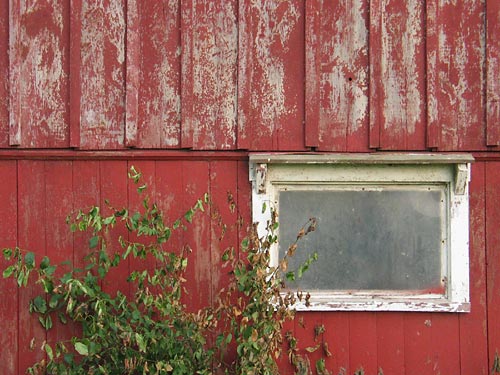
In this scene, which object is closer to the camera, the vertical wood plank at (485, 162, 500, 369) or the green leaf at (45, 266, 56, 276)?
the green leaf at (45, 266, 56, 276)

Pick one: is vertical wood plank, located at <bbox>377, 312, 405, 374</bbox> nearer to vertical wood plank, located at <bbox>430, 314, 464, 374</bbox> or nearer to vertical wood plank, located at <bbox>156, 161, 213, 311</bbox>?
vertical wood plank, located at <bbox>430, 314, 464, 374</bbox>

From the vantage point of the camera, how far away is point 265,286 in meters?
3.97

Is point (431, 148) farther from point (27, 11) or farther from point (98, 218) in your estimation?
point (27, 11)

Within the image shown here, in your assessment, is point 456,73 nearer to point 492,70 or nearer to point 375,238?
point 492,70

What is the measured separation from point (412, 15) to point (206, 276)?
7.09 feet

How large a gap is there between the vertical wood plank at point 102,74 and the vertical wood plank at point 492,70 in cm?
236

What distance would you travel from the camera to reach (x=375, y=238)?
4.36 m

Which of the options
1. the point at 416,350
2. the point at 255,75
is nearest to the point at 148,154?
the point at 255,75

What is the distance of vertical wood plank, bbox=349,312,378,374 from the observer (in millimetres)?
4289

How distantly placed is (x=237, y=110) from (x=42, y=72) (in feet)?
4.26

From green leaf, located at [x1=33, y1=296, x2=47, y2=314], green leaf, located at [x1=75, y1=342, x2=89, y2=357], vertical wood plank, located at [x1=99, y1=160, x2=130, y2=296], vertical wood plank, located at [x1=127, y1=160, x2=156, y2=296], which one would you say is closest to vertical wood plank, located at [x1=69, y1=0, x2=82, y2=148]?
vertical wood plank, located at [x1=99, y1=160, x2=130, y2=296]

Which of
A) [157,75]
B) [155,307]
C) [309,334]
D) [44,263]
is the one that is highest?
[157,75]

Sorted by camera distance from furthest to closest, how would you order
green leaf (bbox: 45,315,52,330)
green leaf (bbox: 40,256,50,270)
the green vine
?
green leaf (bbox: 45,315,52,330), green leaf (bbox: 40,256,50,270), the green vine

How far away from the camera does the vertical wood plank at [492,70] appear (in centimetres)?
428
